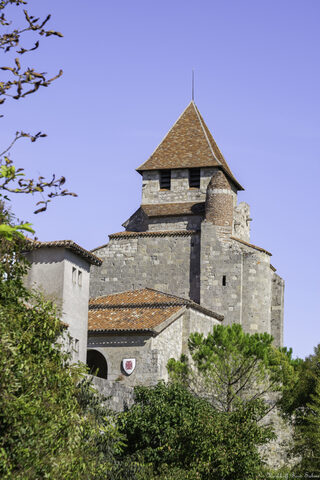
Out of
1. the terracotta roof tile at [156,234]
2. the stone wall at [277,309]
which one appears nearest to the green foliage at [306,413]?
the stone wall at [277,309]

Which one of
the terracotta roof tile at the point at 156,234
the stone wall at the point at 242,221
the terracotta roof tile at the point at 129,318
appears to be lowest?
the terracotta roof tile at the point at 129,318

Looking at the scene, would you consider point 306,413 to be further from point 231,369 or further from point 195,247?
point 195,247

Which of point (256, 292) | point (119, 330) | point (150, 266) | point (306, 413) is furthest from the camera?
point (150, 266)

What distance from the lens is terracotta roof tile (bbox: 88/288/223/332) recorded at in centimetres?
3822

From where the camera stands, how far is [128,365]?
3700 cm

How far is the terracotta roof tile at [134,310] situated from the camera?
1505 inches

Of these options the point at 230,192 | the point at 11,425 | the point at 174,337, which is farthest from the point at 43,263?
the point at 230,192

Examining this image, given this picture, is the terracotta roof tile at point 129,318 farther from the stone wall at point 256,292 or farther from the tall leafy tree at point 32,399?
the tall leafy tree at point 32,399

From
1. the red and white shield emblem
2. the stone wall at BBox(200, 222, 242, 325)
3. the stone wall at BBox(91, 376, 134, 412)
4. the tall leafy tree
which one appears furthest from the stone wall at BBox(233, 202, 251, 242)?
the tall leafy tree

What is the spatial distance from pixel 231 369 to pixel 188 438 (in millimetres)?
10522

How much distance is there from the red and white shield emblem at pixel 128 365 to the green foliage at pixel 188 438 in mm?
6058

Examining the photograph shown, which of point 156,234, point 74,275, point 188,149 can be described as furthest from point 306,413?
point 188,149

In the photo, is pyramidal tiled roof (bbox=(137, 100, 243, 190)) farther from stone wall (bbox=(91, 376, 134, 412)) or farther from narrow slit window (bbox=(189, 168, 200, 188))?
stone wall (bbox=(91, 376, 134, 412))

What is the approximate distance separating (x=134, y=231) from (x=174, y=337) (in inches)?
527
